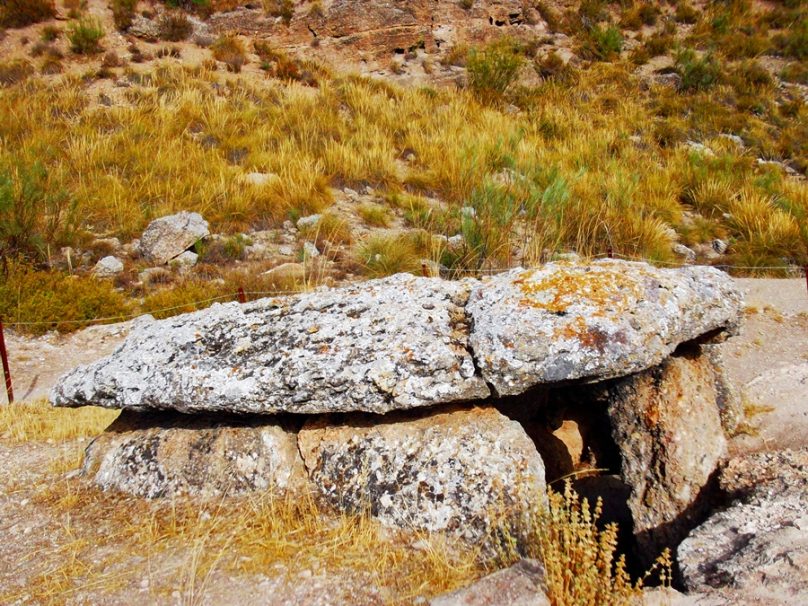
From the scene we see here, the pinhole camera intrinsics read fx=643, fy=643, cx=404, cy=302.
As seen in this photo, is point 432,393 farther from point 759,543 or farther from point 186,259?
point 186,259

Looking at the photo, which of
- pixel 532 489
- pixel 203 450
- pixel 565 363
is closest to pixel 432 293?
pixel 565 363

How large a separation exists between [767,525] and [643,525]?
0.75 m

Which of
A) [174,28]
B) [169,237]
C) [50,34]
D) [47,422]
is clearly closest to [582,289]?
[47,422]

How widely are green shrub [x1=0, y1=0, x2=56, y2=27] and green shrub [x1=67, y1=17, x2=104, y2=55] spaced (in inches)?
46.5

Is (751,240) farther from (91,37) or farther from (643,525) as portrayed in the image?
(91,37)

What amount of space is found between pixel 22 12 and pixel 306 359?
56.2ft

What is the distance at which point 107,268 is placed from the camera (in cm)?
821

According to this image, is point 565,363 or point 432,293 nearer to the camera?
point 565,363

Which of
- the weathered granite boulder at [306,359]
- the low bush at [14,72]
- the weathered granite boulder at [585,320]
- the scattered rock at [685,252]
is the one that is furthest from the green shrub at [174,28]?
the weathered granite boulder at [585,320]

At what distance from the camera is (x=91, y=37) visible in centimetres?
1502

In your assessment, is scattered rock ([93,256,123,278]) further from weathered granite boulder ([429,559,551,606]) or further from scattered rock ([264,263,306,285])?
weathered granite boulder ([429,559,551,606])

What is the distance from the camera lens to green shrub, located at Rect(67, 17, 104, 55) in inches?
584

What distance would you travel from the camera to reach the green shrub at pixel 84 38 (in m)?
14.8

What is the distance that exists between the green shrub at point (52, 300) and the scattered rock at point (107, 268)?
14.4 inches
